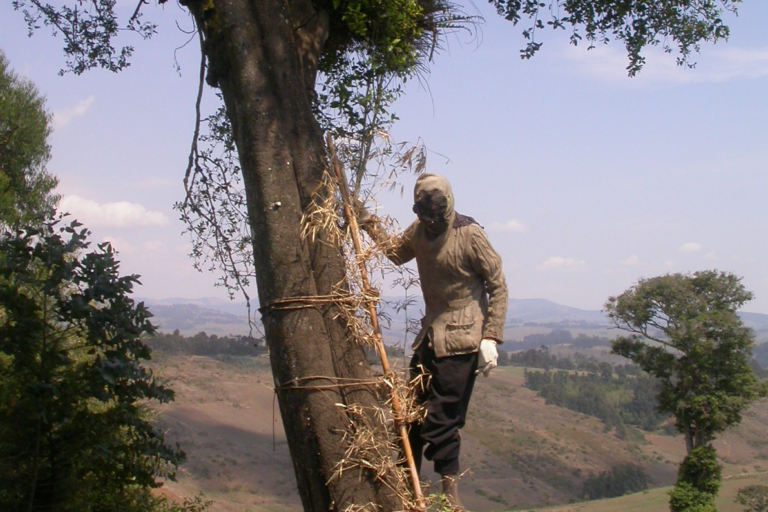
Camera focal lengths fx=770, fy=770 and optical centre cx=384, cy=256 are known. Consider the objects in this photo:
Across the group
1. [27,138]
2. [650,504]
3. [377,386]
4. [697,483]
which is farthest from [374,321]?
A: [650,504]

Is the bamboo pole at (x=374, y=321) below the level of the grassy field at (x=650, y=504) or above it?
above

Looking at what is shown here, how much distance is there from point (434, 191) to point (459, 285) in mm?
521

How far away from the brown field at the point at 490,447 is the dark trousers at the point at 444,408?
575 inches

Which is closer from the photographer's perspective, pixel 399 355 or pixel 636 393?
pixel 399 355

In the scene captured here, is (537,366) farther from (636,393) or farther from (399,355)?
(399,355)

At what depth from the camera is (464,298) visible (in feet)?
13.4

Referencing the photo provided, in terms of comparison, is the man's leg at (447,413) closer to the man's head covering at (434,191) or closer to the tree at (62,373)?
the man's head covering at (434,191)

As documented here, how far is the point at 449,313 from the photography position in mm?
4070

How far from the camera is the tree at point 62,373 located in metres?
4.63

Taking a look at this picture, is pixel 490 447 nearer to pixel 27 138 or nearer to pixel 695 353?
pixel 695 353

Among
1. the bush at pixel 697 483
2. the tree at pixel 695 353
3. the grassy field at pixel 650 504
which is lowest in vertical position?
the grassy field at pixel 650 504

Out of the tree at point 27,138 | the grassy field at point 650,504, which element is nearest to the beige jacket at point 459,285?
the tree at point 27,138

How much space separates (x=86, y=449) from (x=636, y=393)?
73028mm

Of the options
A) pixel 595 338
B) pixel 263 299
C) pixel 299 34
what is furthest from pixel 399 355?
pixel 595 338
